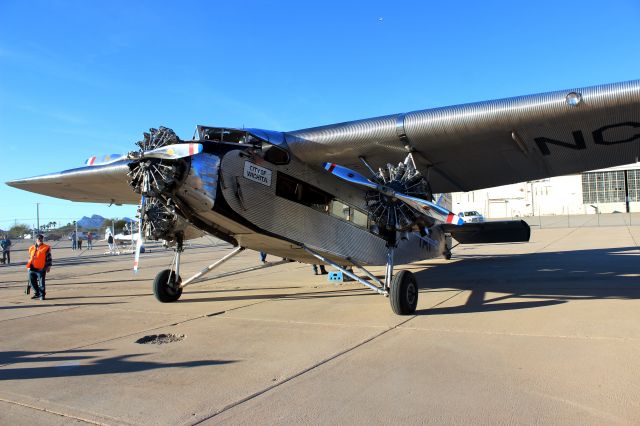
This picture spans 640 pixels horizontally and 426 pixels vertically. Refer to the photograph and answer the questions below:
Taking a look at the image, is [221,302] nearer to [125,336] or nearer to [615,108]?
[125,336]

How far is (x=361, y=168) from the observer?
9.98m

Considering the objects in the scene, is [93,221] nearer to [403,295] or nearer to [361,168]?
[361,168]

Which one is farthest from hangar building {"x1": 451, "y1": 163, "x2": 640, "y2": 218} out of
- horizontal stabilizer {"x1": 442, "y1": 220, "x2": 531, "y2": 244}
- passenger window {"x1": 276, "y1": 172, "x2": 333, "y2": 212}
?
passenger window {"x1": 276, "y1": 172, "x2": 333, "y2": 212}

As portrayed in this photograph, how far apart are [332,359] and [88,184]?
9.18 meters

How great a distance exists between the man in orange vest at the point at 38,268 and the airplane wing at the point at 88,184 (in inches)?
63.3

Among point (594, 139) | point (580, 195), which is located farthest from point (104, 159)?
point (580, 195)

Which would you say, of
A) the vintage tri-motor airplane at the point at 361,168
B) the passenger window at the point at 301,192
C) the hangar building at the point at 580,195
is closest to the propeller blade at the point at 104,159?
the vintage tri-motor airplane at the point at 361,168

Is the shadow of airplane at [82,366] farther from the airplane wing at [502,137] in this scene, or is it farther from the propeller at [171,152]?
the airplane wing at [502,137]

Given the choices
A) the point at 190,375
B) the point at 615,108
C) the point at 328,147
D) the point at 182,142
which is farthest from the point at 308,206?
Result: the point at 615,108

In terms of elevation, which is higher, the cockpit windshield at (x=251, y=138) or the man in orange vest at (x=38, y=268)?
the cockpit windshield at (x=251, y=138)

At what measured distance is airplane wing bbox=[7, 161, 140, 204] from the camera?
1071 cm

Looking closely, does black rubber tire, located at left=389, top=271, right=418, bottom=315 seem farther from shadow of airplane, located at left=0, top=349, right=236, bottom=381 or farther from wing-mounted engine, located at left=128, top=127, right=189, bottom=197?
wing-mounted engine, located at left=128, top=127, right=189, bottom=197

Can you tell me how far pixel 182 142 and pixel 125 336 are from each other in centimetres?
310

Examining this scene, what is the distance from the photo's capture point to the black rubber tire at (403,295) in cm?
741
